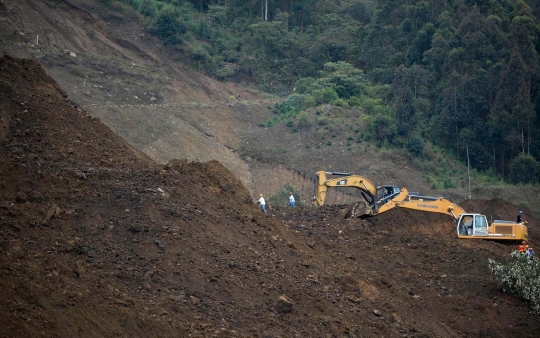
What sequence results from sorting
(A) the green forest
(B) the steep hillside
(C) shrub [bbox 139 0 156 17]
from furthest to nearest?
(C) shrub [bbox 139 0 156 17] → (A) the green forest → (B) the steep hillside

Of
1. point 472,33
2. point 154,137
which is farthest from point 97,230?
point 472,33

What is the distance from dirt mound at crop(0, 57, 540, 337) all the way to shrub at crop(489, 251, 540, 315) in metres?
0.36

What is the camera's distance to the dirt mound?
12.9 meters

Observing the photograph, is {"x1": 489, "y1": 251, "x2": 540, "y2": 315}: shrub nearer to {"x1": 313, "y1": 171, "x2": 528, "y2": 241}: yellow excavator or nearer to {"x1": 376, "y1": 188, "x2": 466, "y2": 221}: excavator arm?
{"x1": 313, "y1": 171, "x2": 528, "y2": 241}: yellow excavator

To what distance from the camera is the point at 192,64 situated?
173 feet

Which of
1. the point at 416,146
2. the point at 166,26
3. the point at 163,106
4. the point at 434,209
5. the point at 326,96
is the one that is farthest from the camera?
the point at 166,26

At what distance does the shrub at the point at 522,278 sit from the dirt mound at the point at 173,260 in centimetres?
36

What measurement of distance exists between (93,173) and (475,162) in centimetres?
3514

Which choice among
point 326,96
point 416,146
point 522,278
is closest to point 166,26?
point 326,96

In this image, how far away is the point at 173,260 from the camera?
15688 mm

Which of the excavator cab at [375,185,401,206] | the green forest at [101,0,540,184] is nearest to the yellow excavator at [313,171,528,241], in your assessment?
the excavator cab at [375,185,401,206]

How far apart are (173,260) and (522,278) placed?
10.1m

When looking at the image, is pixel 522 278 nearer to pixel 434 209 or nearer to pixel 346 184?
pixel 434 209

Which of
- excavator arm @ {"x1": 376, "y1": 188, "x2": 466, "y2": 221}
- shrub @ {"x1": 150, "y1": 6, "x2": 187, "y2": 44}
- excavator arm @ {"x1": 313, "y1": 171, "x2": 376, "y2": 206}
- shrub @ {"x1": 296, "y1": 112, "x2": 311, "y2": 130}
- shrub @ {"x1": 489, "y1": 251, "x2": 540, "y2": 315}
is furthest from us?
shrub @ {"x1": 150, "y1": 6, "x2": 187, "y2": 44}
